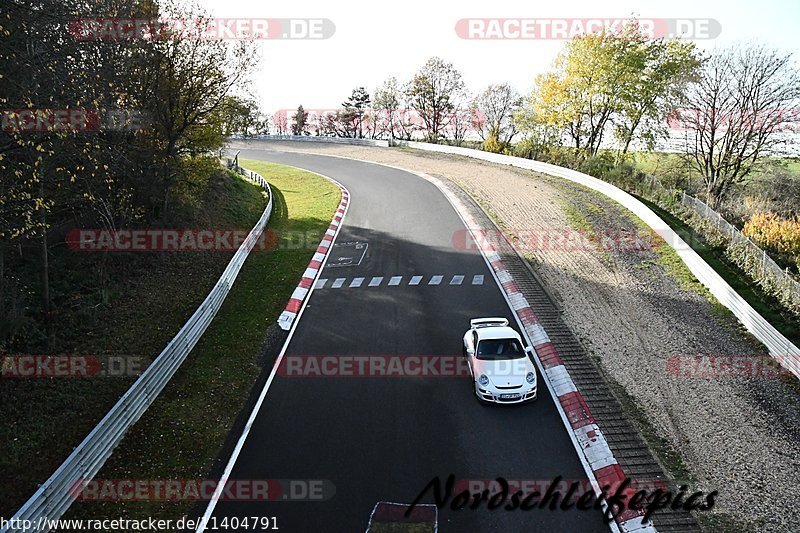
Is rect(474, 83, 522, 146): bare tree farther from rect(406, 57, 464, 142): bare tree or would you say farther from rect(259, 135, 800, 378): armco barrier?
rect(259, 135, 800, 378): armco barrier

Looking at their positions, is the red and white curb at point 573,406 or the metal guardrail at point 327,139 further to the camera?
the metal guardrail at point 327,139

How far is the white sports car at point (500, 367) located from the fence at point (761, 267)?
10.8 meters

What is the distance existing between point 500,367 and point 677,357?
239 inches

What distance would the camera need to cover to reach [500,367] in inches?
494

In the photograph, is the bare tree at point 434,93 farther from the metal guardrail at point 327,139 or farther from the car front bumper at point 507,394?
the car front bumper at point 507,394

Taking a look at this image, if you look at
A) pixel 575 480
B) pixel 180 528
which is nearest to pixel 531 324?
pixel 575 480

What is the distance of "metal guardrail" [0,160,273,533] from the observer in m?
8.62

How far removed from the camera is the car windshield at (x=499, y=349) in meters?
12.8

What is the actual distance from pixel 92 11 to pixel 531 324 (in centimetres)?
1592

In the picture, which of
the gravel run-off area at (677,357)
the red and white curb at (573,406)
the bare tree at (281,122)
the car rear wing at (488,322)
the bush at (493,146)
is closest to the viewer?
the red and white curb at (573,406)
